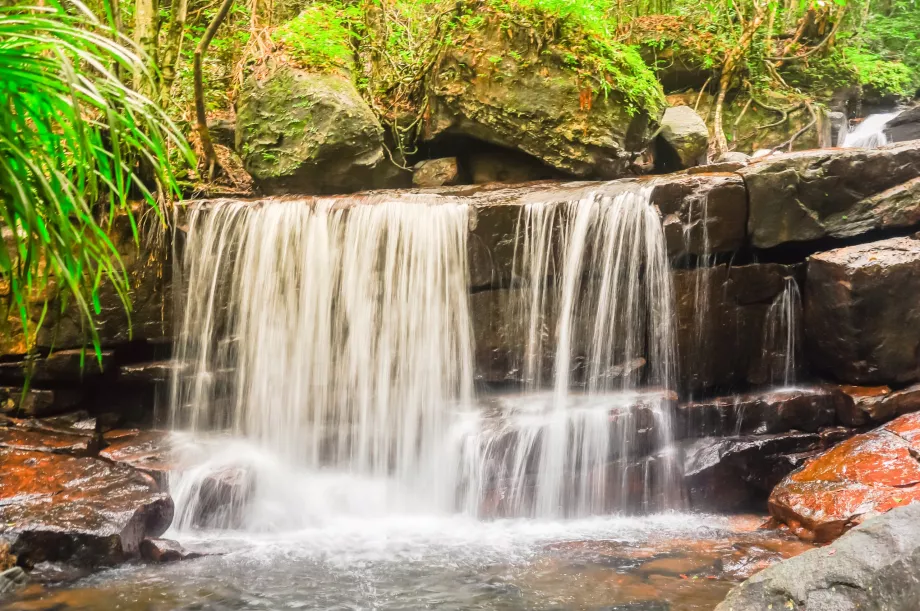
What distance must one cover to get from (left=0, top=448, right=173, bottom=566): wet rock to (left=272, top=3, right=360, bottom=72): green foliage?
559 centimetres

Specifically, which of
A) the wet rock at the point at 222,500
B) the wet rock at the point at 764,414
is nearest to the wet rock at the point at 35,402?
the wet rock at the point at 222,500

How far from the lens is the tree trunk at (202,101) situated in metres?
7.00

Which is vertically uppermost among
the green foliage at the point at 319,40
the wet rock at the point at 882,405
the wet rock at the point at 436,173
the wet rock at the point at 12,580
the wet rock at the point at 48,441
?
the green foliage at the point at 319,40

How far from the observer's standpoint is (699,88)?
1192cm

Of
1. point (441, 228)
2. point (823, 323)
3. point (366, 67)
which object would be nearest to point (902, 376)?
point (823, 323)

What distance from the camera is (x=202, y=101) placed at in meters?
7.72

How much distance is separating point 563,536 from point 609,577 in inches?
40.2

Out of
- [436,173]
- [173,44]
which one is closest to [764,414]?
[436,173]

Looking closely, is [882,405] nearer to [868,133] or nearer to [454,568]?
[454,568]

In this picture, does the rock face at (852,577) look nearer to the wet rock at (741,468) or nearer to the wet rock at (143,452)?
the wet rock at (741,468)

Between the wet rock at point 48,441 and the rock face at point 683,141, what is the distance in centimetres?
762

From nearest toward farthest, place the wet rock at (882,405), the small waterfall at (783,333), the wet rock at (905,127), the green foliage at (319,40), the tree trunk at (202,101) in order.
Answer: the wet rock at (882,405), the small waterfall at (783,333), the tree trunk at (202,101), the green foliage at (319,40), the wet rock at (905,127)

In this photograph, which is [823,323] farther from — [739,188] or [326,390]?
[326,390]

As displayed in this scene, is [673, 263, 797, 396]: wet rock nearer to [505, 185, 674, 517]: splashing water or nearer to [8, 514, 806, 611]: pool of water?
[505, 185, 674, 517]: splashing water
